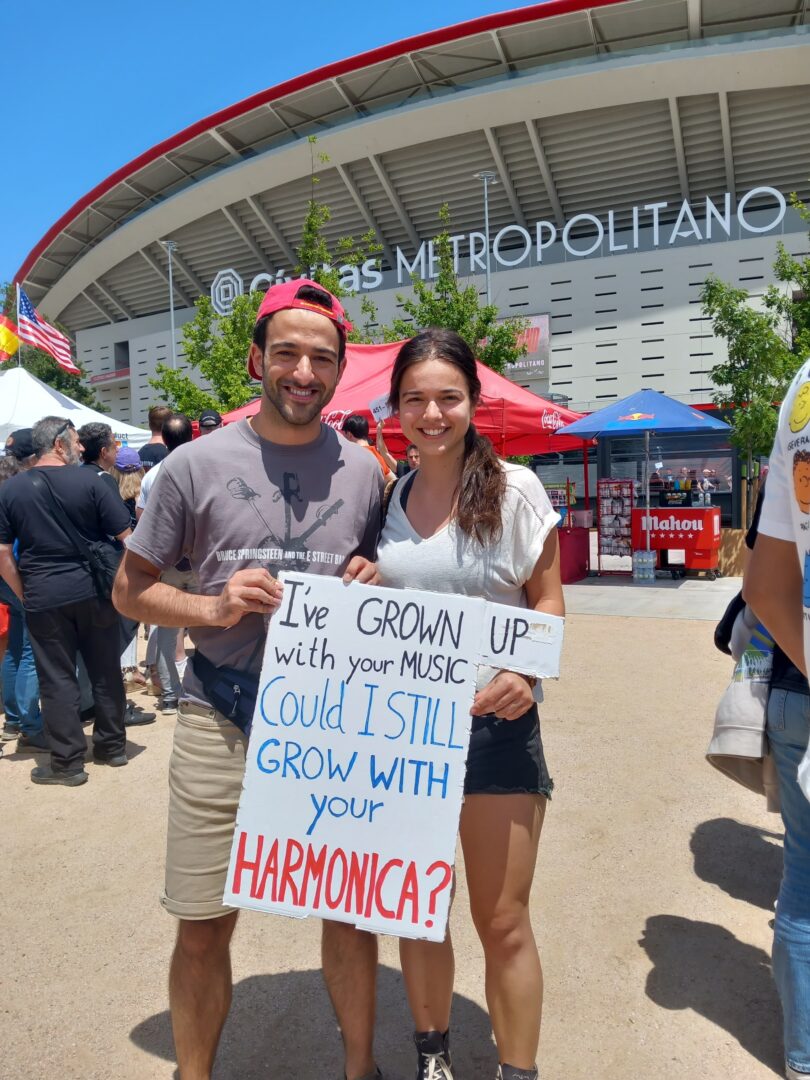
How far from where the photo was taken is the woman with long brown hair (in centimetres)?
207

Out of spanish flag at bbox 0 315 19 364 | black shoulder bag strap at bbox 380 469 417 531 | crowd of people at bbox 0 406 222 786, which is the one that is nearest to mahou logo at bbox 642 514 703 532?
crowd of people at bbox 0 406 222 786

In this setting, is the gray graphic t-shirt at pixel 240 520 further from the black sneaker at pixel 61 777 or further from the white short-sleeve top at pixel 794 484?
the black sneaker at pixel 61 777

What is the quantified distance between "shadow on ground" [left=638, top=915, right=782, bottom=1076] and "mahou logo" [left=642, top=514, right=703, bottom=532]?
10.6 metres

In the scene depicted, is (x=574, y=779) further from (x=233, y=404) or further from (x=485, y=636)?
(x=233, y=404)

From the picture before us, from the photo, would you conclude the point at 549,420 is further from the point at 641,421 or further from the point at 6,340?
the point at 6,340

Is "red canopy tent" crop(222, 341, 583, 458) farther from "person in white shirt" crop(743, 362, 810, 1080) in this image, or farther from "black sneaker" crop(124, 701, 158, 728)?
"person in white shirt" crop(743, 362, 810, 1080)

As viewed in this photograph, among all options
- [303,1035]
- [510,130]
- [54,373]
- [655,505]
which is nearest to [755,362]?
[655,505]

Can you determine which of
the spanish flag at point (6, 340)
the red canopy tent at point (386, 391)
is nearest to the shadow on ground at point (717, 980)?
the red canopy tent at point (386, 391)

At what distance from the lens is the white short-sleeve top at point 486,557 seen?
82.6 inches

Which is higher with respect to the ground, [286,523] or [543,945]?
[286,523]

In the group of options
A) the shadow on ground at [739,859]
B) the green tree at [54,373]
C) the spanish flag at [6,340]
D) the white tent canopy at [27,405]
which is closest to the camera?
the shadow on ground at [739,859]

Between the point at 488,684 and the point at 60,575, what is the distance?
3778 mm

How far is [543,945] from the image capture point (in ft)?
10.0

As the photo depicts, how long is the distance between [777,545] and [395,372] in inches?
41.5
